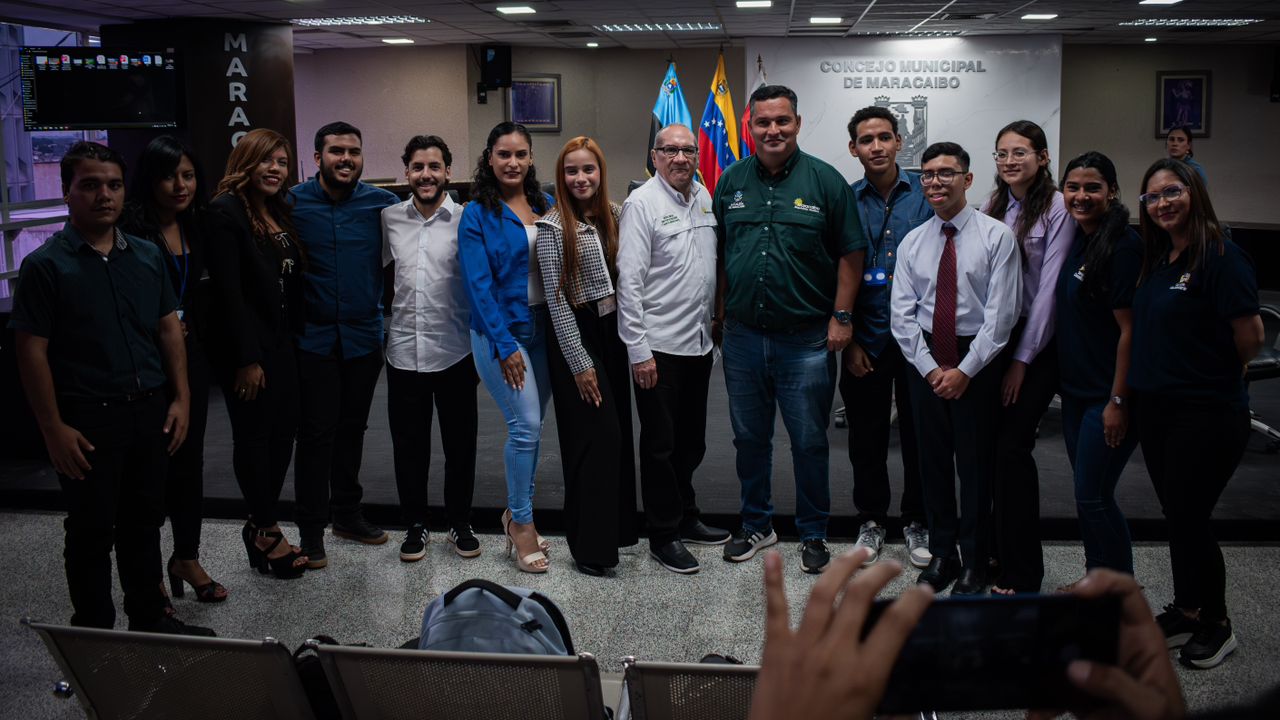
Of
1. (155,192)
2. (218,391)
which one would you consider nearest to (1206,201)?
(155,192)

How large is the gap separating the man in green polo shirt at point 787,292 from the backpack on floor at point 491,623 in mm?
1721

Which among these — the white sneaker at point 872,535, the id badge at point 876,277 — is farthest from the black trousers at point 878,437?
the id badge at point 876,277

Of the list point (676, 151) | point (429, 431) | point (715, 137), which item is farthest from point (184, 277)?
point (715, 137)

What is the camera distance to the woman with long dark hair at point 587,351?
3.63 metres

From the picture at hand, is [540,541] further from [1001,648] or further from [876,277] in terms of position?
[1001,648]

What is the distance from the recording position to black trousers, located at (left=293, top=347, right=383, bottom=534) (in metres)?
3.79

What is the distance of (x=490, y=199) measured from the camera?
3.64 m

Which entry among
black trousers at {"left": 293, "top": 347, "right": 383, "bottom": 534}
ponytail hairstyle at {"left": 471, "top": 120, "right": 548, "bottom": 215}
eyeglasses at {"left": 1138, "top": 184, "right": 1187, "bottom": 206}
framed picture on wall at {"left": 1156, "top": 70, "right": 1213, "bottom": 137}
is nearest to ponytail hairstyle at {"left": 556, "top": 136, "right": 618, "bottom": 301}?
ponytail hairstyle at {"left": 471, "top": 120, "right": 548, "bottom": 215}

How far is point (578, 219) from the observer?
12.2 ft

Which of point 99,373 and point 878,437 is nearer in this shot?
point 99,373

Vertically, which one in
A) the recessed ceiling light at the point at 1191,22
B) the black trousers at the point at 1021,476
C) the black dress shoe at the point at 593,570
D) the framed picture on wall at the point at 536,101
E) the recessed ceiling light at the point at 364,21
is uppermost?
the recessed ceiling light at the point at 364,21

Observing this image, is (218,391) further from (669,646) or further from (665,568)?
(669,646)

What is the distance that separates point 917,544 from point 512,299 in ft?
5.72

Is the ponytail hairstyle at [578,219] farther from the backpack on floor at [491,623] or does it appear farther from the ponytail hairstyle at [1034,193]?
the backpack on floor at [491,623]
